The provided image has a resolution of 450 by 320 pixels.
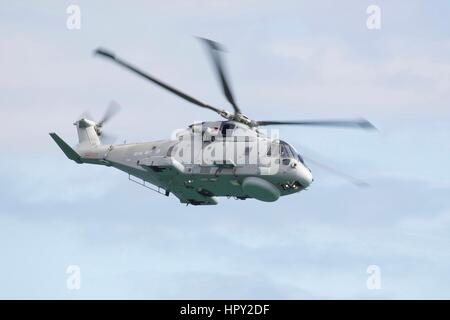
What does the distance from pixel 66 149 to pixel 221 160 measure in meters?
13.3

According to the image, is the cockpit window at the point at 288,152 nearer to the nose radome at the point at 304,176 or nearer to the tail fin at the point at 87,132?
the nose radome at the point at 304,176

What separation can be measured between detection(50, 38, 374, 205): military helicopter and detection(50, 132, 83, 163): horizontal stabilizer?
4.66 m

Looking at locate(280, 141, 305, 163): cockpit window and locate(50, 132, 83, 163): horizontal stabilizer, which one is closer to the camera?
locate(280, 141, 305, 163): cockpit window

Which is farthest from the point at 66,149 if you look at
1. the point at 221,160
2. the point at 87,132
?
the point at 221,160

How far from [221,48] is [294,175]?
9.45 metres

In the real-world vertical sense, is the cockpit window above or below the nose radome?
above

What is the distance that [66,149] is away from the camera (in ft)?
269

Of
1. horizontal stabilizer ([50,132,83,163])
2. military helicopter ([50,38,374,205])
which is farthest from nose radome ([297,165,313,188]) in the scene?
horizontal stabilizer ([50,132,83,163])

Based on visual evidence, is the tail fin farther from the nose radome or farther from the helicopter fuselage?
the nose radome

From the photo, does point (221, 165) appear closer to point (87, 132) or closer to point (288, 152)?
point (288, 152)

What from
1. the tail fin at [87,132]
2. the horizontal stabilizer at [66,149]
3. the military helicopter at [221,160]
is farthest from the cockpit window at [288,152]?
the horizontal stabilizer at [66,149]

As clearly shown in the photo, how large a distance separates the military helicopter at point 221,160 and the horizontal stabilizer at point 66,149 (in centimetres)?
466

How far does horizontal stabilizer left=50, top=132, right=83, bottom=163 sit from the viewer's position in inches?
3201
